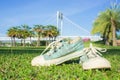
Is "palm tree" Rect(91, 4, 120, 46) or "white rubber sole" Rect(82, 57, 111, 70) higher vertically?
"palm tree" Rect(91, 4, 120, 46)

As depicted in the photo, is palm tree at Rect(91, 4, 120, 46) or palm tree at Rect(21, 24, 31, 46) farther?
palm tree at Rect(21, 24, 31, 46)

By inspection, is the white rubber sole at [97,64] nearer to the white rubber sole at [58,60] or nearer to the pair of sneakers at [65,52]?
the pair of sneakers at [65,52]

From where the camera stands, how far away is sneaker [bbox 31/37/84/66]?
580 centimetres

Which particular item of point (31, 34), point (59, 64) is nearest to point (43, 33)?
point (31, 34)

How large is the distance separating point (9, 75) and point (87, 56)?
1.71 m

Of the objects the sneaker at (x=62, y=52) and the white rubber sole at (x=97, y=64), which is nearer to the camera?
the white rubber sole at (x=97, y=64)

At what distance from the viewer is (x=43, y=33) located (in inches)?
3546

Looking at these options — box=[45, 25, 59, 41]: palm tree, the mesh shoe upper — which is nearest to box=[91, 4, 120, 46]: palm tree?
box=[45, 25, 59, 41]: palm tree

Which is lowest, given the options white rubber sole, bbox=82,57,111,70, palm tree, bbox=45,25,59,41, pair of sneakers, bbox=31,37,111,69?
white rubber sole, bbox=82,57,111,70

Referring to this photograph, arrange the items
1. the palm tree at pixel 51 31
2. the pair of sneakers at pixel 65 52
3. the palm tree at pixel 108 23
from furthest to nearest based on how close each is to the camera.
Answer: the palm tree at pixel 51 31 < the palm tree at pixel 108 23 < the pair of sneakers at pixel 65 52

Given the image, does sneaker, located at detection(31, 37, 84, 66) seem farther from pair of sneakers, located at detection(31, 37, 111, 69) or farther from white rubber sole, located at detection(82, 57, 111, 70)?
white rubber sole, located at detection(82, 57, 111, 70)

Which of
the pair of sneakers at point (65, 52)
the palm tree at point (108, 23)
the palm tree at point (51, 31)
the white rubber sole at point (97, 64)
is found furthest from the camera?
the palm tree at point (51, 31)

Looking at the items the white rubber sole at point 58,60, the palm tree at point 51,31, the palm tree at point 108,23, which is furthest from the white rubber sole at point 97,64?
the palm tree at point 51,31

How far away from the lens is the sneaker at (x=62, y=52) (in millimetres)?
5801
